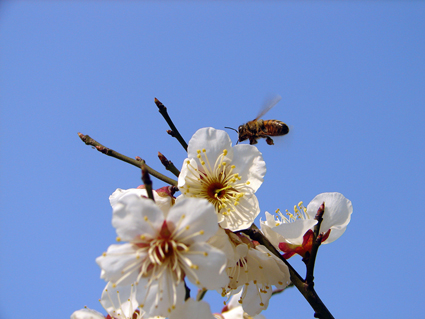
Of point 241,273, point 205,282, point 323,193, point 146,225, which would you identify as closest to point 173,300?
point 205,282

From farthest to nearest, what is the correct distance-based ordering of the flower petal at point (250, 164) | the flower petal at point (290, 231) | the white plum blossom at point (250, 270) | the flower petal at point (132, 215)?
the flower petal at point (250, 164) < the flower petal at point (290, 231) < the white plum blossom at point (250, 270) < the flower petal at point (132, 215)

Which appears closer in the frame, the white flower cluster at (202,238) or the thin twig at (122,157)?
the white flower cluster at (202,238)

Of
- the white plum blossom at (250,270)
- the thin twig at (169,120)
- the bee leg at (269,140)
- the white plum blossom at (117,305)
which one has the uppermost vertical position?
the thin twig at (169,120)

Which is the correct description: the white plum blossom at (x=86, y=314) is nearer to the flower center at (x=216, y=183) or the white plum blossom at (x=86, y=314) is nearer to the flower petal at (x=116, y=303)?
the flower petal at (x=116, y=303)

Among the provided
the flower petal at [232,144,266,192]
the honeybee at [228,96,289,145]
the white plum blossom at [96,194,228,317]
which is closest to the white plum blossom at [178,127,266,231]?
the flower petal at [232,144,266,192]

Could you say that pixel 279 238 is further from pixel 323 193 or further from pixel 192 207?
pixel 192 207

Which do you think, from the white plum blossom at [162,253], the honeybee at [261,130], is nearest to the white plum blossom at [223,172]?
the white plum blossom at [162,253]

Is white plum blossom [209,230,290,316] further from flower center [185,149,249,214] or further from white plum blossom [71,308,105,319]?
white plum blossom [71,308,105,319]

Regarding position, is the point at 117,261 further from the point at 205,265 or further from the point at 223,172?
the point at 223,172
